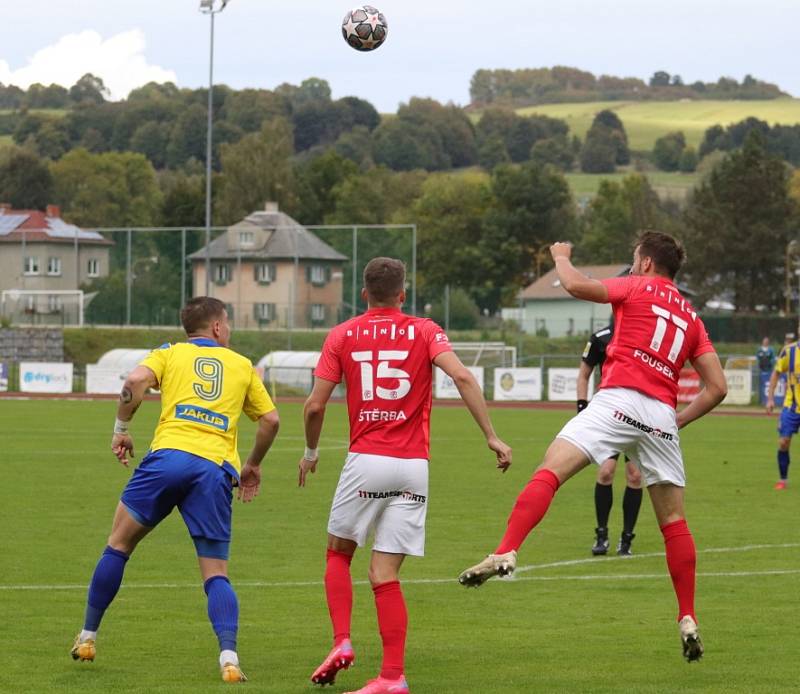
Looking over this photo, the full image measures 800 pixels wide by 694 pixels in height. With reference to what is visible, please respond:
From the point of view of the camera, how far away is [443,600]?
1085 centimetres

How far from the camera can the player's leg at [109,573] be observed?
7.99 metres

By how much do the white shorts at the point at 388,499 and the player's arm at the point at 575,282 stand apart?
1237mm

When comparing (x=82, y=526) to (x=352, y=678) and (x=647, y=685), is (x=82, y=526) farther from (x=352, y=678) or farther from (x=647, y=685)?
(x=647, y=685)

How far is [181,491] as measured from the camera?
→ 311 inches

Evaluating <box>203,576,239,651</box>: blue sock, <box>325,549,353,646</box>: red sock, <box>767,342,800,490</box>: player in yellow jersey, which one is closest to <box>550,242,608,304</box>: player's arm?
<box>325,549,353,646</box>: red sock

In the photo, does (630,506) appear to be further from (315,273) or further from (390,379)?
(315,273)

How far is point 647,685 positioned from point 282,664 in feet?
6.70

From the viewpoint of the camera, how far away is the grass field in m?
7.94

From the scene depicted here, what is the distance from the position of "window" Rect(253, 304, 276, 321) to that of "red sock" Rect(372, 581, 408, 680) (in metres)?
51.0

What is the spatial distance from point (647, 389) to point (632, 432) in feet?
0.84

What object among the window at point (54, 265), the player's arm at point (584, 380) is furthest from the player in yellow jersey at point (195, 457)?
the window at point (54, 265)

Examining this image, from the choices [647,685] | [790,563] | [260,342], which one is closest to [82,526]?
[790,563]

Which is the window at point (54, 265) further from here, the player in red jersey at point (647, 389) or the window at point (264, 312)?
the player in red jersey at point (647, 389)

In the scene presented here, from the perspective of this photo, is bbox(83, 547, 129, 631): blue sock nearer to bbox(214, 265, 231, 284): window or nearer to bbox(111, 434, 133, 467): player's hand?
bbox(111, 434, 133, 467): player's hand
